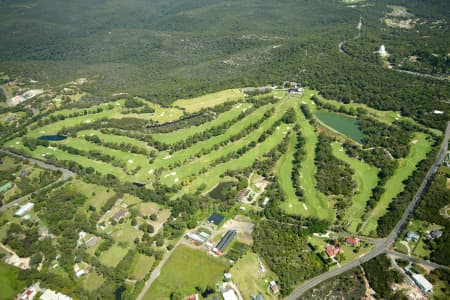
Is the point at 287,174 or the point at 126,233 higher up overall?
the point at 126,233

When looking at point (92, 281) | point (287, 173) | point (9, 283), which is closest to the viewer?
point (92, 281)

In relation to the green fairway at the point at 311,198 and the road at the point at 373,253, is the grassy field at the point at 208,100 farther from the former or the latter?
the road at the point at 373,253

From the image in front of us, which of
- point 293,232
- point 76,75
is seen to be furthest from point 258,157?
point 76,75

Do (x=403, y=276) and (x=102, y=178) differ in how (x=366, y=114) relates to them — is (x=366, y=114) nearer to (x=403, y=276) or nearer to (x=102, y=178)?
(x=403, y=276)

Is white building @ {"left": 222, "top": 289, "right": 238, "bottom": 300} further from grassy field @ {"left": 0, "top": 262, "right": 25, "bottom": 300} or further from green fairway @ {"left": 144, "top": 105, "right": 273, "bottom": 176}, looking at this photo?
green fairway @ {"left": 144, "top": 105, "right": 273, "bottom": 176}

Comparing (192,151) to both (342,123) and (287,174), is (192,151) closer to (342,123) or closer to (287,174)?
(287,174)

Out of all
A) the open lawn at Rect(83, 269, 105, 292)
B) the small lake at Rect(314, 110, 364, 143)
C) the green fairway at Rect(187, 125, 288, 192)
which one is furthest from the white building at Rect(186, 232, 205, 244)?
the small lake at Rect(314, 110, 364, 143)

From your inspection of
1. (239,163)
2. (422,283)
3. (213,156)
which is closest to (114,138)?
(213,156)
